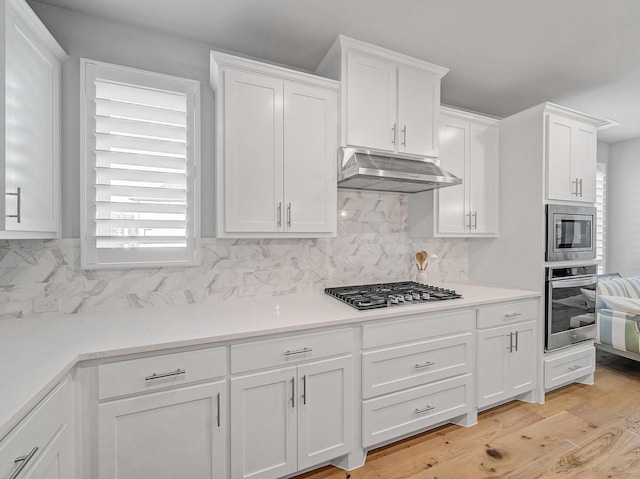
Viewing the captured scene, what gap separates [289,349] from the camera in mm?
1602

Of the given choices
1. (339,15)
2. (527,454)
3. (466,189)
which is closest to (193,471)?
(527,454)

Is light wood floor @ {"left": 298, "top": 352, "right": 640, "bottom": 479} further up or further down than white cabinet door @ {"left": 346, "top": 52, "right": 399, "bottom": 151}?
further down

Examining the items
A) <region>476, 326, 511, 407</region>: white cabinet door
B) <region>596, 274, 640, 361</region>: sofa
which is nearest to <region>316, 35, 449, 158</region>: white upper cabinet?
<region>476, 326, 511, 407</region>: white cabinet door

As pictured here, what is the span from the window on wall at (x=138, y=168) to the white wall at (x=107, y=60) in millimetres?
65

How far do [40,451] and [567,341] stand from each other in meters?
3.46

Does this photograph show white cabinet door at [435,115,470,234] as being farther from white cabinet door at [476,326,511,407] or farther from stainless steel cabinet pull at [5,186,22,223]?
stainless steel cabinet pull at [5,186,22,223]

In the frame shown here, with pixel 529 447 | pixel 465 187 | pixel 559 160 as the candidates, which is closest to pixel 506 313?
pixel 529 447

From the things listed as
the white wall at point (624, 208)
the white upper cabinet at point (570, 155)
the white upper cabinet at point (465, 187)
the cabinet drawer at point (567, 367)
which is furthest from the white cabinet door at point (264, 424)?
the white wall at point (624, 208)

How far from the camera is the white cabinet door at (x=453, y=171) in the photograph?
2625mm

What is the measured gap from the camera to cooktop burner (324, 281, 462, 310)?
1.92 meters

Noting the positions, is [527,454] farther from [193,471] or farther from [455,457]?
[193,471]

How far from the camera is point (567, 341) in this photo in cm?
264

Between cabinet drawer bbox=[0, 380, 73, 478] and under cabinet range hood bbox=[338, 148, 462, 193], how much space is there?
1740 millimetres

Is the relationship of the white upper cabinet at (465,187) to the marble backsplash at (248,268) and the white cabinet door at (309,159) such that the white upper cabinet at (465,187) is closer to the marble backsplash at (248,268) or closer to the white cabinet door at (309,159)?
the marble backsplash at (248,268)
